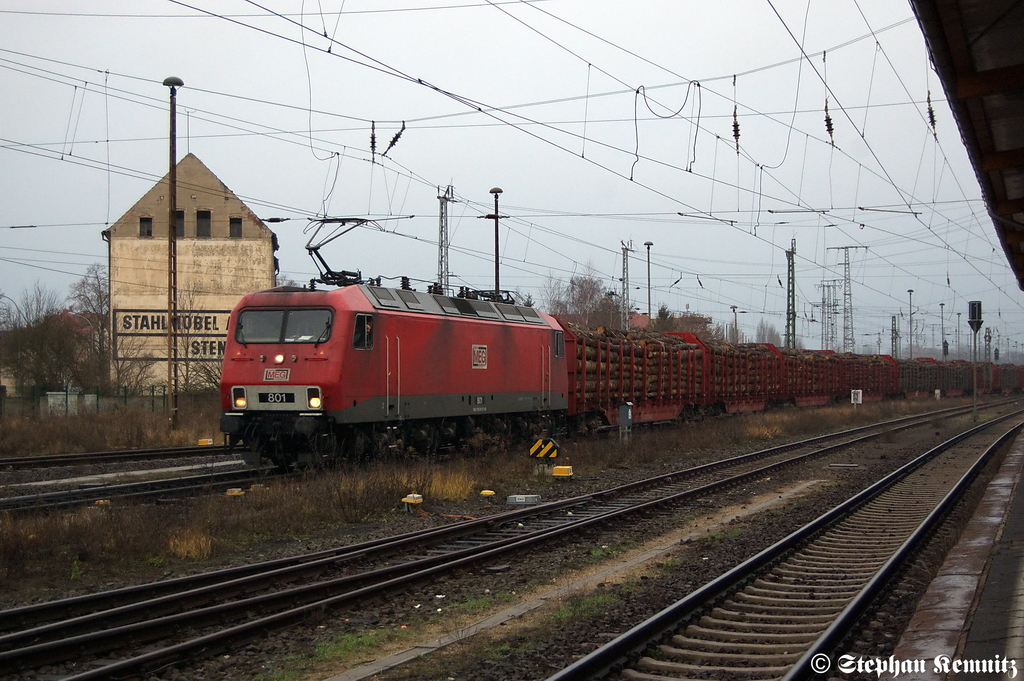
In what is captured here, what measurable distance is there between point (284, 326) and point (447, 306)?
4.17 meters

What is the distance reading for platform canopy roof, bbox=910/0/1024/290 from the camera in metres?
7.55

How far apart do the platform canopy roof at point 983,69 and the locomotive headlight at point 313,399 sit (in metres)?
10.3

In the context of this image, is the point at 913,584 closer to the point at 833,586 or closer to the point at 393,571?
the point at 833,586

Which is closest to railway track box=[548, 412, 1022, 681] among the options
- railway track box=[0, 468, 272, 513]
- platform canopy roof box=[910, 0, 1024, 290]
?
platform canopy roof box=[910, 0, 1024, 290]

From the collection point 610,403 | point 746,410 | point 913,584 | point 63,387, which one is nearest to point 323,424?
point 913,584

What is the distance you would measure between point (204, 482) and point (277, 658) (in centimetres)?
953

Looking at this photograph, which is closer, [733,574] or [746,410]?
[733,574]

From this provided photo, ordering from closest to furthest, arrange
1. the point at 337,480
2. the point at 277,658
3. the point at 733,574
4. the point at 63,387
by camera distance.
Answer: the point at 277,658 → the point at 733,574 → the point at 337,480 → the point at 63,387

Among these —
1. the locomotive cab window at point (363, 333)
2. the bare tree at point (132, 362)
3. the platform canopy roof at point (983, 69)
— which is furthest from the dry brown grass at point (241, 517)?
the bare tree at point (132, 362)

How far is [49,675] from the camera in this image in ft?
19.3

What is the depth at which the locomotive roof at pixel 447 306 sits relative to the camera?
55.0 ft

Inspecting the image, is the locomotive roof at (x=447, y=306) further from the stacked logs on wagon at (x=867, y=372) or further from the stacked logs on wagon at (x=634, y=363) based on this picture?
the stacked logs on wagon at (x=867, y=372)

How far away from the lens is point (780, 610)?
25.6ft

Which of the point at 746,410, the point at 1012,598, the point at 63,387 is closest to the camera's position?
the point at 1012,598
